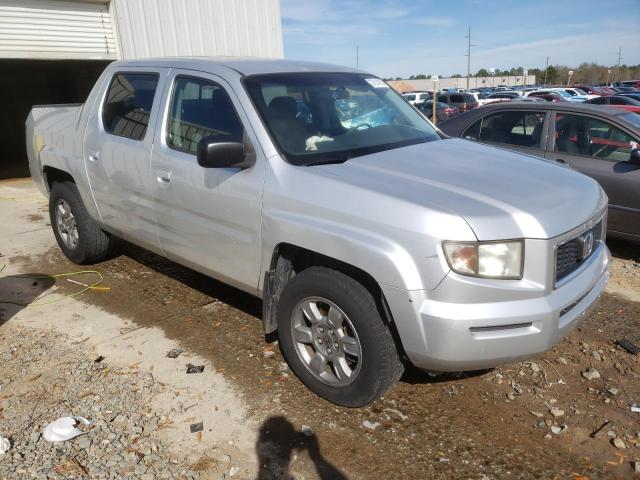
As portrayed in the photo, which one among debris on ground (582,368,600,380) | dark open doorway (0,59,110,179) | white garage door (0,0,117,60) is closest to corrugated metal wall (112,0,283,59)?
white garage door (0,0,117,60)

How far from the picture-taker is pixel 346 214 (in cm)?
273

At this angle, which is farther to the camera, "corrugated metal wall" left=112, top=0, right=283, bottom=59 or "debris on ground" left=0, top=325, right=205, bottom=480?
"corrugated metal wall" left=112, top=0, right=283, bottom=59

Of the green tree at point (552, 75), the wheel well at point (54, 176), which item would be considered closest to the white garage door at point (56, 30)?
the wheel well at point (54, 176)

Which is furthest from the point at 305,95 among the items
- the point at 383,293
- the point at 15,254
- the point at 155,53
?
the point at 155,53

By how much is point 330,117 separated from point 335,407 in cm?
186

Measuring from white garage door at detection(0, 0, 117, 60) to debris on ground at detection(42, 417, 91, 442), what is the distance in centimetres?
871

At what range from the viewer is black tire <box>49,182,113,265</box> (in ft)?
16.8

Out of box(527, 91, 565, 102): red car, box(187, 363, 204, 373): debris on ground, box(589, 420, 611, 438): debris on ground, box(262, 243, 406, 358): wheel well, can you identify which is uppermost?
box(262, 243, 406, 358): wheel well

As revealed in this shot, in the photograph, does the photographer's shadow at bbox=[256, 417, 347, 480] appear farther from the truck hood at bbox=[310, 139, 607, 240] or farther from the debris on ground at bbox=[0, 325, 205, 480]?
the truck hood at bbox=[310, 139, 607, 240]

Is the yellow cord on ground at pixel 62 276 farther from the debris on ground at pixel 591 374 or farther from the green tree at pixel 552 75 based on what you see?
the green tree at pixel 552 75

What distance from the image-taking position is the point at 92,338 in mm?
3990

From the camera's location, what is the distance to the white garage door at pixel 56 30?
30.6 feet

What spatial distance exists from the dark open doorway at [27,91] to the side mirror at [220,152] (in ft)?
50.7

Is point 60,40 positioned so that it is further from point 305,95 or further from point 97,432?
point 97,432
